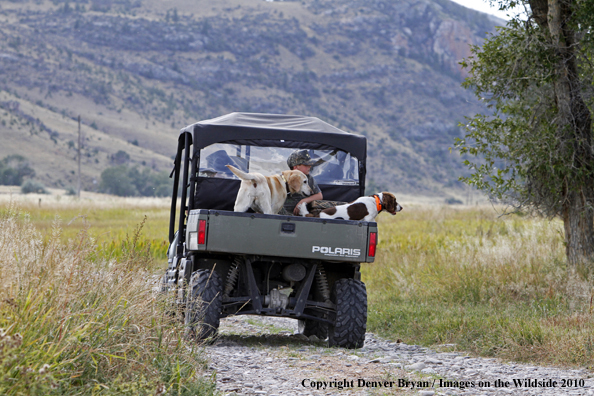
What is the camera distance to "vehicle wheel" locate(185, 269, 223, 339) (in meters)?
7.27

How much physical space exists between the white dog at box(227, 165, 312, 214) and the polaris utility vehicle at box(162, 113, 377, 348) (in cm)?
57

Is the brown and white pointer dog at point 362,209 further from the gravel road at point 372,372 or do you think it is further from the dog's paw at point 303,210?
the gravel road at point 372,372

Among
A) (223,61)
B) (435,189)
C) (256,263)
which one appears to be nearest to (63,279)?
(256,263)

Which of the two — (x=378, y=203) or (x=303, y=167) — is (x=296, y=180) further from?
(x=378, y=203)

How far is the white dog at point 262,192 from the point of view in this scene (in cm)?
780

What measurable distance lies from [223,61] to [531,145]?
168 metres

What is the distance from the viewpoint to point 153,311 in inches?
232

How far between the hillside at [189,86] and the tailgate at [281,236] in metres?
93.2

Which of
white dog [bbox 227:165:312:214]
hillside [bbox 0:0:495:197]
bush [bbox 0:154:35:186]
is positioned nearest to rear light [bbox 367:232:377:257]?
white dog [bbox 227:165:312:214]

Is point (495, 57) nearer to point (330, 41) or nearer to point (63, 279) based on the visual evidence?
point (63, 279)

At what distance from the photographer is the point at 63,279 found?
528 centimetres

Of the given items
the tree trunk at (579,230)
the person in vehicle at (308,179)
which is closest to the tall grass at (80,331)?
the person in vehicle at (308,179)

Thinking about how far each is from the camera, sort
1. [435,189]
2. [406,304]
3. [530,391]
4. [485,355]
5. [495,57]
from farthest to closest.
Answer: [435,189]
[495,57]
[406,304]
[485,355]
[530,391]

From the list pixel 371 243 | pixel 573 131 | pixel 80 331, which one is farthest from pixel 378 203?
pixel 573 131
